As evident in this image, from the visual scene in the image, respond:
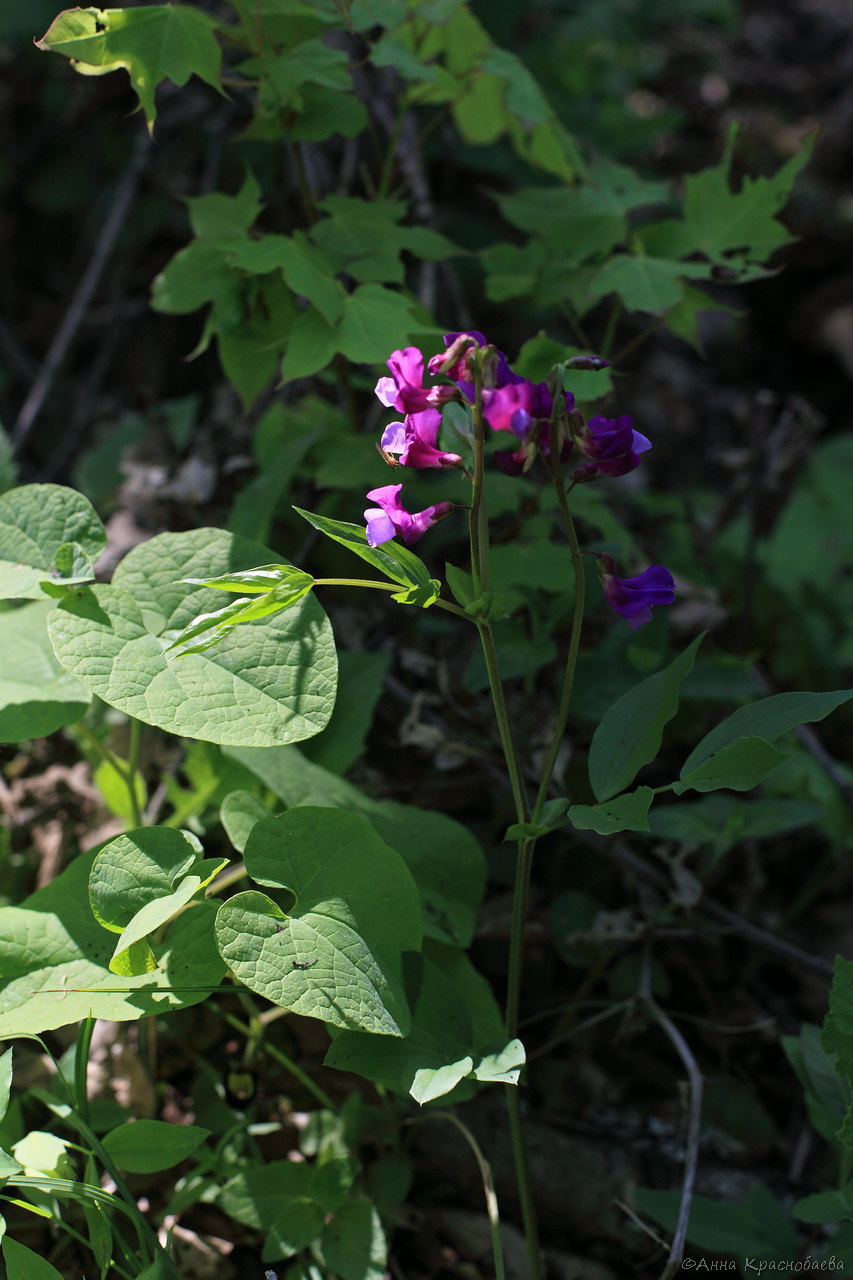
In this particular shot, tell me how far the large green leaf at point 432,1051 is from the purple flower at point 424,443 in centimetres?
62

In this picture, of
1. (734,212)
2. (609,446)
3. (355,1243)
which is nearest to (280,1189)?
(355,1243)

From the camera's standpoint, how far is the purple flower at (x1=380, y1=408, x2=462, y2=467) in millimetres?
1041

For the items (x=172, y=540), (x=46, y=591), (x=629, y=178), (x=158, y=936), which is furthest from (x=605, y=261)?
(x=158, y=936)

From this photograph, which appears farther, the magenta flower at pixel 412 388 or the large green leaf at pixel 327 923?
the magenta flower at pixel 412 388

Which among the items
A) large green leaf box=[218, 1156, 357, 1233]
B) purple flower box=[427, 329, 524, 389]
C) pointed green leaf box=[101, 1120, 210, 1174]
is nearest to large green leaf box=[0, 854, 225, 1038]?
pointed green leaf box=[101, 1120, 210, 1174]

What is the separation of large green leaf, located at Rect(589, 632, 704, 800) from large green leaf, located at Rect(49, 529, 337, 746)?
1.13 ft

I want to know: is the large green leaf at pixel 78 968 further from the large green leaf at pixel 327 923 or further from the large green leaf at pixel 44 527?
the large green leaf at pixel 44 527

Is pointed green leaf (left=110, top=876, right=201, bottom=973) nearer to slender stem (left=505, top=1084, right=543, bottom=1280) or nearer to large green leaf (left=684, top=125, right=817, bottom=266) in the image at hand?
slender stem (left=505, top=1084, right=543, bottom=1280)

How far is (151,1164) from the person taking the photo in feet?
3.56

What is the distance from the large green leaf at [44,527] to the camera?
4.05 ft

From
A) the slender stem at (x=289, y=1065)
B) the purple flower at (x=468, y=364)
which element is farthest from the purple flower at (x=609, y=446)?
the slender stem at (x=289, y=1065)

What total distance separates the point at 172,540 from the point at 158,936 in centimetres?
62

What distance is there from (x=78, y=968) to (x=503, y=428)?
0.85 metres

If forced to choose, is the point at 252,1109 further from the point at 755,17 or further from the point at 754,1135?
the point at 755,17
